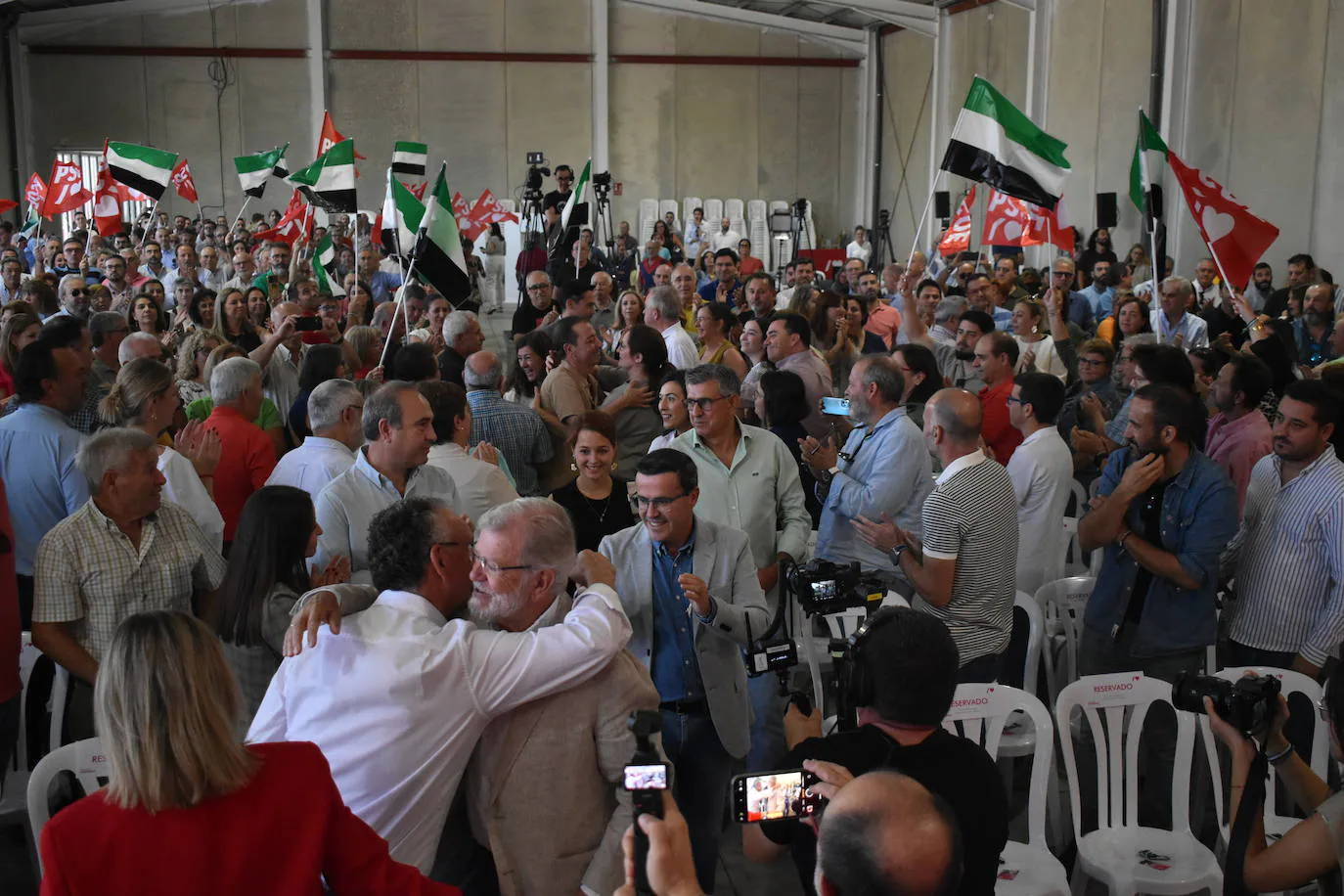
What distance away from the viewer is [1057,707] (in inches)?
142

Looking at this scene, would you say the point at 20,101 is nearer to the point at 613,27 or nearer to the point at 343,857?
the point at 613,27

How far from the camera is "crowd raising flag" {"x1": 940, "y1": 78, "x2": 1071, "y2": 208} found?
8.25 m

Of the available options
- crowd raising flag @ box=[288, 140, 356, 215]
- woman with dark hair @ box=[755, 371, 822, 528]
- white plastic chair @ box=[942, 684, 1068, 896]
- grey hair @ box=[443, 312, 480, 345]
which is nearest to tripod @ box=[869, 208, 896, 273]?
crowd raising flag @ box=[288, 140, 356, 215]

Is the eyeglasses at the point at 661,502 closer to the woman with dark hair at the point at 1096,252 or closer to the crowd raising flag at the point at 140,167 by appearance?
the crowd raising flag at the point at 140,167

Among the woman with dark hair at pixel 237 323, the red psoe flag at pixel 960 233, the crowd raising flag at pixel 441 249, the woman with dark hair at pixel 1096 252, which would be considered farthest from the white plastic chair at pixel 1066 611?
the woman with dark hair at pixel 1096 252

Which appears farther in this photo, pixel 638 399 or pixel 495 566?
pixel 638 399

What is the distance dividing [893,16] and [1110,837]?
2065 centimetres

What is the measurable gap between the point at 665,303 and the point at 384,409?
3.65 m

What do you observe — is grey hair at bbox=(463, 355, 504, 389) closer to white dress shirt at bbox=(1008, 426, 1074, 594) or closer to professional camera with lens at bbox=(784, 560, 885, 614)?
white dress shirt at bbox=(1008, 426, 1074, 594)

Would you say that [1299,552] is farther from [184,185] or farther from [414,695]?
[184,185]

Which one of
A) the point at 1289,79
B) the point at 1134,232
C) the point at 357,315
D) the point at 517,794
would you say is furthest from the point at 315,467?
the point at 1134,232

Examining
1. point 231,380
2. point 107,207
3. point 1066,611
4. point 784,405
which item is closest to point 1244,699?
point 1066,611

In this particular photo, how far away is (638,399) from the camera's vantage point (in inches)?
229

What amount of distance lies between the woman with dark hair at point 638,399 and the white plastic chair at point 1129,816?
2.63 metres
